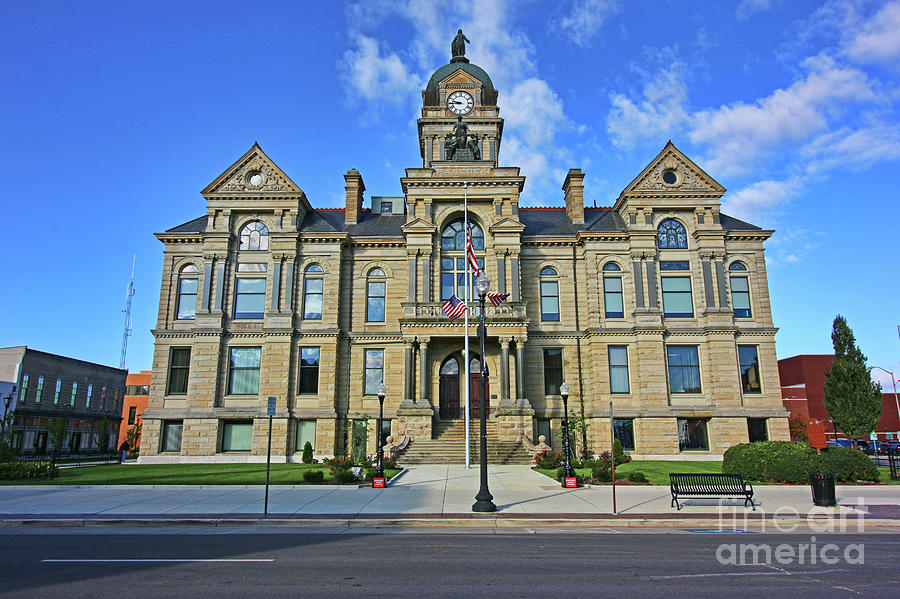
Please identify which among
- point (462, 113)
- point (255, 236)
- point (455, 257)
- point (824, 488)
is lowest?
point (824, 488)

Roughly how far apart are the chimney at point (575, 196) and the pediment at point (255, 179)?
18132mm

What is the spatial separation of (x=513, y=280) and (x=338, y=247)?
36.9 ft

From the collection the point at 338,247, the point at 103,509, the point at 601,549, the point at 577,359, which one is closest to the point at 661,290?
the point at 577,359

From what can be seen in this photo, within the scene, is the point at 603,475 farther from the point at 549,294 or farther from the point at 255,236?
the point at 255,236

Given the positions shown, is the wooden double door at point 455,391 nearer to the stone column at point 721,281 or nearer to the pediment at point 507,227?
the pediment at point 507,227

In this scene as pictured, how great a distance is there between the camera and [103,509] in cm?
1577

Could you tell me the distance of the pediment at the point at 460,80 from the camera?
141 feet

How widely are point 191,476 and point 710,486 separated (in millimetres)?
20930

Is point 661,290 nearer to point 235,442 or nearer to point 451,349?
point 451,349

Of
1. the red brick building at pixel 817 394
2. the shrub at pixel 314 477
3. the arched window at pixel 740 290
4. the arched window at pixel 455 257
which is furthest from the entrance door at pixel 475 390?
the red brick building at pixel 817 394

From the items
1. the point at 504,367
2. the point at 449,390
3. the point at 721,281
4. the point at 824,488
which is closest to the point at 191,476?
the point at 449,390

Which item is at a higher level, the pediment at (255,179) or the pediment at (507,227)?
the pediment at (255,179)

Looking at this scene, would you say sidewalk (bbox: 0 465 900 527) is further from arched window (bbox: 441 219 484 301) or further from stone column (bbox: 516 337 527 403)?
arched window (bbox: 441 219 484 301)

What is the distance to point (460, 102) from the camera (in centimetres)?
4297
